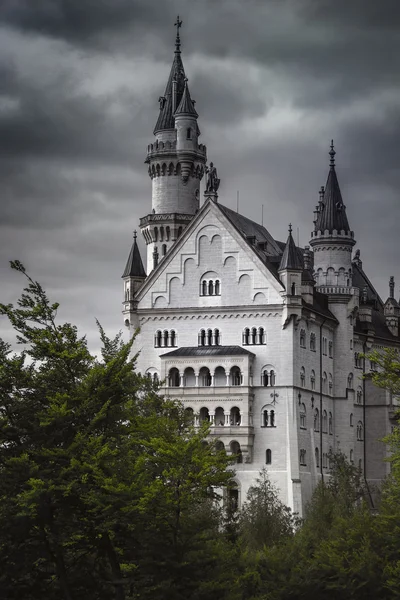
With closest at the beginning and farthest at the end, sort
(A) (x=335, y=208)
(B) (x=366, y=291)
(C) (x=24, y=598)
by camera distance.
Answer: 1. (C) (x=24, y=598)
2. (A) (x=335, y=208)
3. (B) (x=366, y=291)

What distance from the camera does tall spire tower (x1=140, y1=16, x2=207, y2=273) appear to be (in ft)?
437

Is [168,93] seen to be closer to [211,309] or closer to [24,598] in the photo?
[211,309]

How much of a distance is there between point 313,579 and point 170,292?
186 ft

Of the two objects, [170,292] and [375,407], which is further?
[375,407]

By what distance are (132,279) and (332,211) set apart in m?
20.8

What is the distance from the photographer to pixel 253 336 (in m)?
120

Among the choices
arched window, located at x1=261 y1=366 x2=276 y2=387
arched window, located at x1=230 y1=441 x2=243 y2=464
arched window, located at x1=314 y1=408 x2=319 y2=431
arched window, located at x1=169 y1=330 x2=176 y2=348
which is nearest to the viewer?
arched window, located at x1=230 y1=441 x2=243 y2=464

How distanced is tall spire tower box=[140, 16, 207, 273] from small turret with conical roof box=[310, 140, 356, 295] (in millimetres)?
11968

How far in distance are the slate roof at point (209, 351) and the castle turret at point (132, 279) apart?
5.97 metres

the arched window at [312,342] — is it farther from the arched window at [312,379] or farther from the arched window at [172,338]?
the arched window at [172,338]

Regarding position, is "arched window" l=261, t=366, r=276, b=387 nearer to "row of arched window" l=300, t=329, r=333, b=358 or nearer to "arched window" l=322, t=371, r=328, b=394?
"row of arched window" l=300, t=329, r=333, b=358

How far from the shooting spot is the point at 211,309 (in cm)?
12175

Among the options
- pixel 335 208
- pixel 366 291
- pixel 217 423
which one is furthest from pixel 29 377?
pixel 366 291

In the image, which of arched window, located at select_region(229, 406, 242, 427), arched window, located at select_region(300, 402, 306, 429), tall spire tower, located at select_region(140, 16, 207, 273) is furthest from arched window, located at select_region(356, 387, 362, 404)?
tall spire tower, located at select_region(140, 16, 207, 273)
